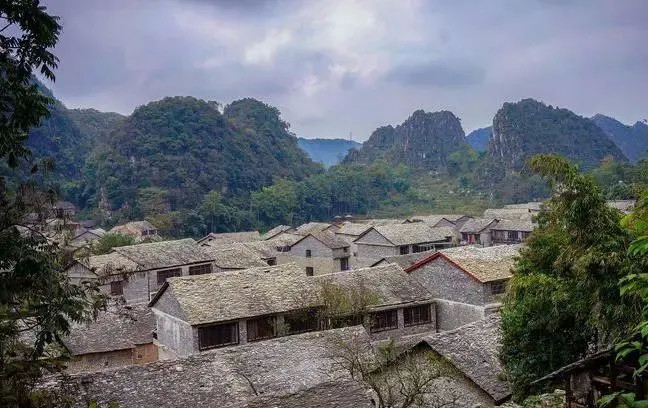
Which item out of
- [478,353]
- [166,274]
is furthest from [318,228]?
[478,353]

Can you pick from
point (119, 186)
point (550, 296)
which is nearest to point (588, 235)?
point (550, 296)

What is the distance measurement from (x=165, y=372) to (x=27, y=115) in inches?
327

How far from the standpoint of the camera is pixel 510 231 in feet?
211

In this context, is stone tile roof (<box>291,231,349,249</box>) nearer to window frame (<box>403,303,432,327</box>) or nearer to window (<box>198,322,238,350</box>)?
window frame (<box>403,303,432,327</box>)

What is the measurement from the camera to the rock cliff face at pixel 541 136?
124 meters

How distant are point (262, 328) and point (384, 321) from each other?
5698mm

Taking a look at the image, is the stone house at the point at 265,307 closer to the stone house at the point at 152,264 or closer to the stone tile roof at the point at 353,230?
the stone house at the point at 152,264

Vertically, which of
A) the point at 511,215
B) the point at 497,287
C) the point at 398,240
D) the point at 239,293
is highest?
the point at 511,215

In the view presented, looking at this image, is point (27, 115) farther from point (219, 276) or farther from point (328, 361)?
point (219, 276)

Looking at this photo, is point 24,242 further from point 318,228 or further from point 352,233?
point 318,228

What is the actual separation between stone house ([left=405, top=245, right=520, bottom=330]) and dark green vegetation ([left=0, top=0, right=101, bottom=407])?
62.8 feet

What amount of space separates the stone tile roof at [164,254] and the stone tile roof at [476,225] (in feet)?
117

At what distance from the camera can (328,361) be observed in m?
18.0

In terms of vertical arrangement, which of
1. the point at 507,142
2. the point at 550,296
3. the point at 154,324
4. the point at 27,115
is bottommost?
the point at 154,324
